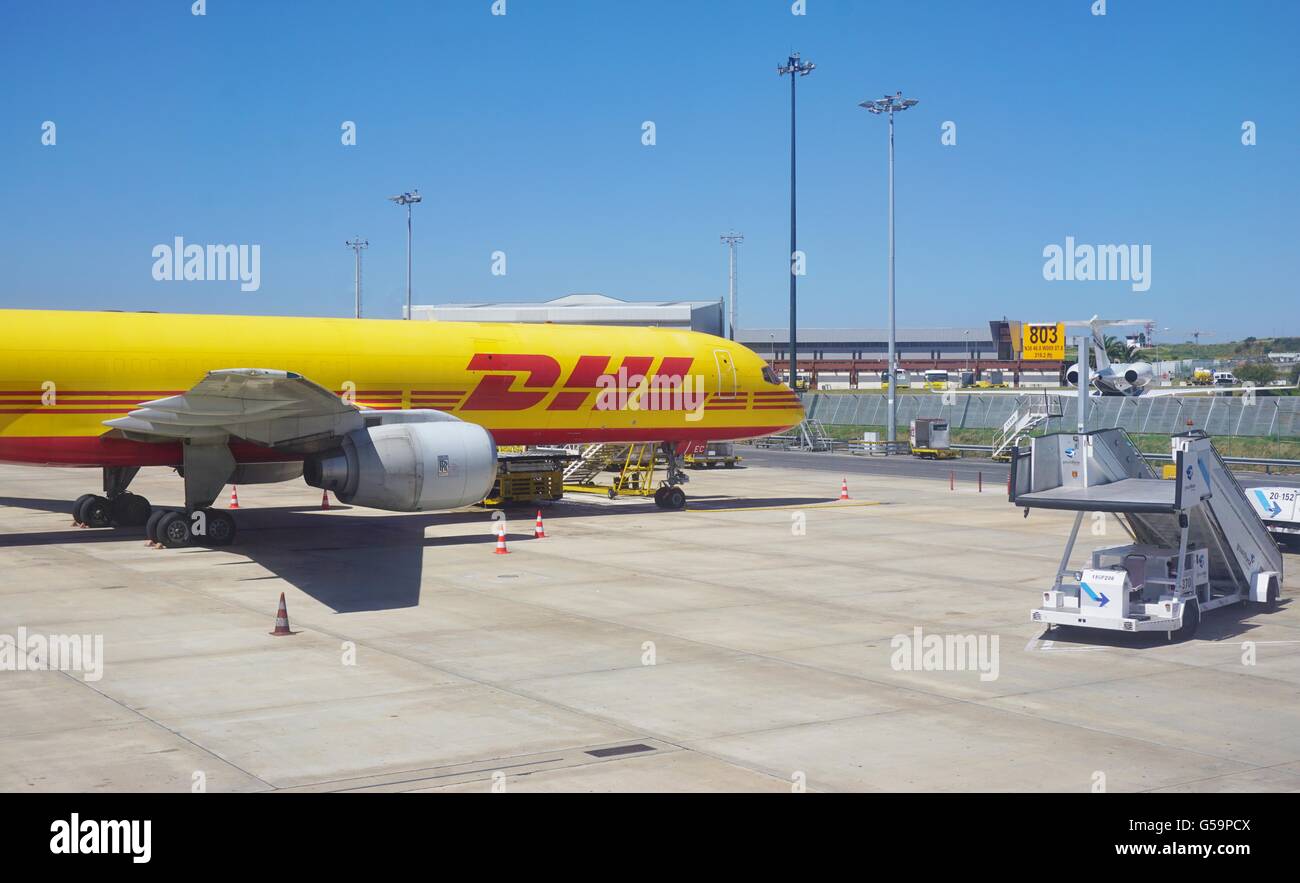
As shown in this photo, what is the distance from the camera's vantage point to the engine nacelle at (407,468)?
20.6 metres

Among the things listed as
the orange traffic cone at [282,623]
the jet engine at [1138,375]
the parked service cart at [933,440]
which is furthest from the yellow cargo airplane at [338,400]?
the parked service cart at [933,440]

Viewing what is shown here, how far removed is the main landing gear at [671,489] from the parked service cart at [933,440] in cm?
2413

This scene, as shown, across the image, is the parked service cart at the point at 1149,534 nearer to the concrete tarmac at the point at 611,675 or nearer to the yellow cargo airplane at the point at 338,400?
the concrete tarmac at the point at 611,675

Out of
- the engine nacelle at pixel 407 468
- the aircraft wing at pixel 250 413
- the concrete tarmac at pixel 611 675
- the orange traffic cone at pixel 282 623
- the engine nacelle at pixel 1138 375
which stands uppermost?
the engine nacelle at pixel 1138 375

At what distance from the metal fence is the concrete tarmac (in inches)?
985

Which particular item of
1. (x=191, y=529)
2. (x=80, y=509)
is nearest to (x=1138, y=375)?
(x=191, y=529)

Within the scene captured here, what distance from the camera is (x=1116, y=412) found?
5756 centimetres

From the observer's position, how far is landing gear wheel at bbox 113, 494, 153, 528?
2620 cm

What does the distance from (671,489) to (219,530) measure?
11701 mm

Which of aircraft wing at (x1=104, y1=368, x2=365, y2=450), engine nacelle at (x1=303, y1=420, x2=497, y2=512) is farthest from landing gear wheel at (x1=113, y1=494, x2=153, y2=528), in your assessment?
engine nacelle at (x1=303, y1=420, x2=497, y2=512)

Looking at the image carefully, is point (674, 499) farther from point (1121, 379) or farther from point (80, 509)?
point (1121, 379)

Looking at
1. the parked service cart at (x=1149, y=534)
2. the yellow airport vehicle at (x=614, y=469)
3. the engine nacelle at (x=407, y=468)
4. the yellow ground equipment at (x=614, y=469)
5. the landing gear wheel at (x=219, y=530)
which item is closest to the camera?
the parked service cart at (x=1149, y=534)

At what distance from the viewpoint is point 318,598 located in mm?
18188
